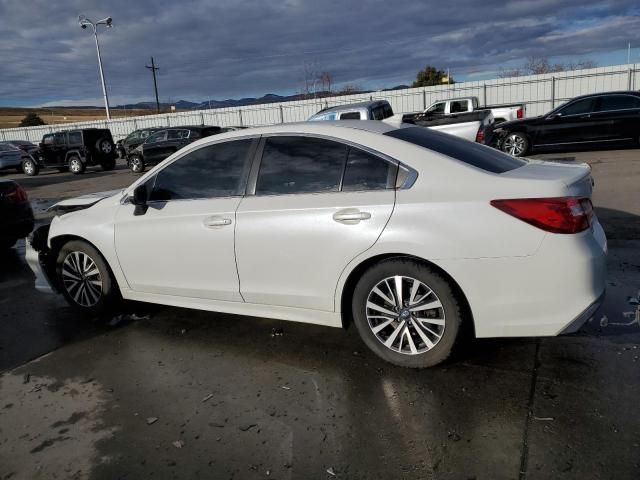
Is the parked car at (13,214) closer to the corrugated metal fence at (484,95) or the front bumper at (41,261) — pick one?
the front bumper at (41,261)

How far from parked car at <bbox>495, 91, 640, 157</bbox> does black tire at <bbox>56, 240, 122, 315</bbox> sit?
12161 mm

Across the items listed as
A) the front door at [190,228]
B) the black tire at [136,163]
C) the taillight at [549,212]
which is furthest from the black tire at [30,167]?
the taillight at [549,212]

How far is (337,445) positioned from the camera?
2.73 metres

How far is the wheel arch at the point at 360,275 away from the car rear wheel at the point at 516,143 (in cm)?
1184

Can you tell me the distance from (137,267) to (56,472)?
1906 mm

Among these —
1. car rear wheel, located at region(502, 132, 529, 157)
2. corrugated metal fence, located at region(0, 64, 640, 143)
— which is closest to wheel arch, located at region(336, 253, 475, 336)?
car rear wheel, located at region(502, 132, 529, 157)

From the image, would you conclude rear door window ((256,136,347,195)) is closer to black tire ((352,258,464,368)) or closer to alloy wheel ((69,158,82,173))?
black tire ((352,258,464,368))

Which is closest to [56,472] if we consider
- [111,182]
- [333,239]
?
[333,239]

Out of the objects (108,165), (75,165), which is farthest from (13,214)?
(108,165)

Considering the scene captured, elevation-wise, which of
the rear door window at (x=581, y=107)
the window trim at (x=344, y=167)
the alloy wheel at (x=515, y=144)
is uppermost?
the rear door window at (x=581, y=107)

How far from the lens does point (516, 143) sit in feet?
45.9

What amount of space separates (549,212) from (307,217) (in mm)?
1479

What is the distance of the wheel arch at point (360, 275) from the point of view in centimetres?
317

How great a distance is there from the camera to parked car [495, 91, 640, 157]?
523 inches
